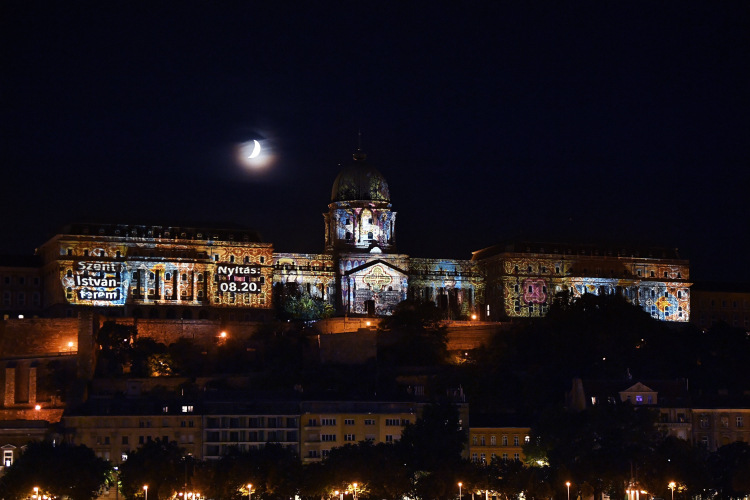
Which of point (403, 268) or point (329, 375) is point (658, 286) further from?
point (329, 375)

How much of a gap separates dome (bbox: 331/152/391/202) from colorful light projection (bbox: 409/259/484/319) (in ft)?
24.0

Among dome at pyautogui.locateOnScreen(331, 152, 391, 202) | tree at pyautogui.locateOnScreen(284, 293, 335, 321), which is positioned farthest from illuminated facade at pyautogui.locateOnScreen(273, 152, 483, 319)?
tree at pyautogui.locateOnScreen(284, 293, 335, 321)

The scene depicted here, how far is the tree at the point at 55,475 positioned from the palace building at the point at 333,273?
41465mm

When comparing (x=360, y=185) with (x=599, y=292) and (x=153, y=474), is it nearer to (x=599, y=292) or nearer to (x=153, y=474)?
(x=599, y=292)

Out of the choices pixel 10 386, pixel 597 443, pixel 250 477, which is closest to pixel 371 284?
pixel 10 386

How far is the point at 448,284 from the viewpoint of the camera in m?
172

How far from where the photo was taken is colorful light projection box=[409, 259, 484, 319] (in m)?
170

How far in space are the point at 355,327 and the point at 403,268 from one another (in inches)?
570

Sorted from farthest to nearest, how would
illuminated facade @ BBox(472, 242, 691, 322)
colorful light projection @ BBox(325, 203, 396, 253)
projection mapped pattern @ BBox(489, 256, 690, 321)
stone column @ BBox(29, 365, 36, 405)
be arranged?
colorful light projection @ BBox(325, 203, 396, 253), illuminated facade @ BBox(472, 242, 691, 322), projection mapped pattern @ BBox(489, 256, 690, 321), stone column @ BBox(29, 365, 36, 405)

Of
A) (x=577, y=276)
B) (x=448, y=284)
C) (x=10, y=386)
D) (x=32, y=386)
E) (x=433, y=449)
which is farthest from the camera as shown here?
(x=577, y=276)

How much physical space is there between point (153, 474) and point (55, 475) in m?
5.73

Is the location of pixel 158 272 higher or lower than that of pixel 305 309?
higher

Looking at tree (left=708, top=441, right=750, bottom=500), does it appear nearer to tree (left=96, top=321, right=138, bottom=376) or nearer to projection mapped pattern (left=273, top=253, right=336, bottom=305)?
tree (left=96, top=321, right=138, bottom=376)

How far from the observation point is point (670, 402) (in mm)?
127062
